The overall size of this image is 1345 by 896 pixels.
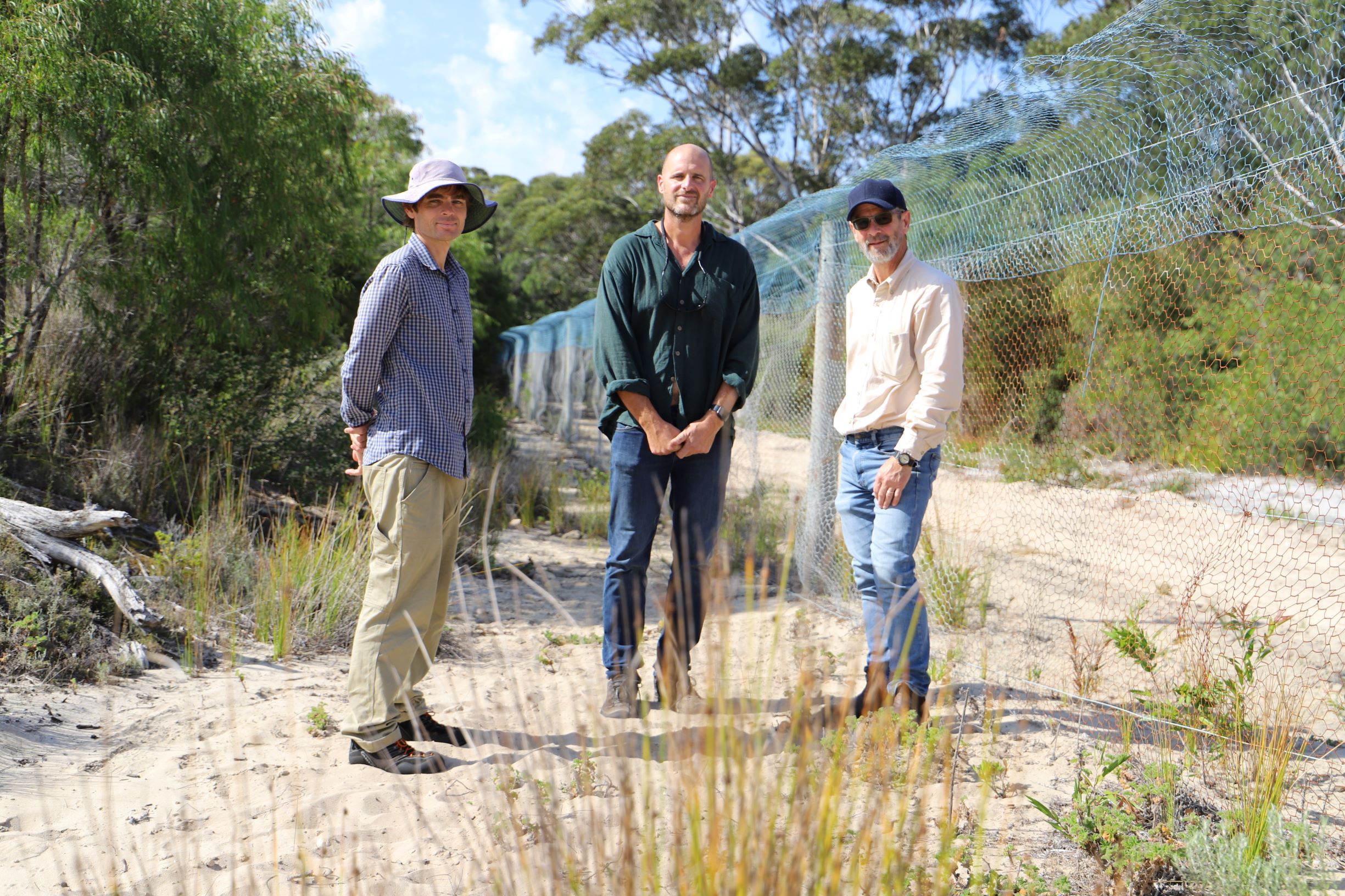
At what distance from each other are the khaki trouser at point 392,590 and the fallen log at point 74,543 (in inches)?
61.0

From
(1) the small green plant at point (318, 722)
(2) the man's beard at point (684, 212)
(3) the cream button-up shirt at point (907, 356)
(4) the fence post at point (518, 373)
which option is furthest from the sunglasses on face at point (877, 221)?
(4) the fence post at point (518, 373)

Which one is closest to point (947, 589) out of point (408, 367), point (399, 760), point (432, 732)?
point (432, 732)

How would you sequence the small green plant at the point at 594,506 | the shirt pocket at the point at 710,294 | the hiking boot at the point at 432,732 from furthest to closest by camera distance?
the small green plant at the point at 594,506, the shirt pocket at the point at 710,294, the hiking boot at the point at 432,732

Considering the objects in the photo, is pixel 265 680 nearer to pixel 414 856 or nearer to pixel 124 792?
pixel 124 792

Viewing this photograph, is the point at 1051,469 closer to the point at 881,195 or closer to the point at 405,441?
the point at 881,195

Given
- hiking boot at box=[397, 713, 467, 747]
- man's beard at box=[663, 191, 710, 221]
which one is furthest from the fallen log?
man's beard at box=[663, 191, 710, 221]

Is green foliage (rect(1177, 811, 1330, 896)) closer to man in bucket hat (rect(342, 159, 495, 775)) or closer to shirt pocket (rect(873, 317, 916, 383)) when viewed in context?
shirt pocket (rect(873, 317, 916, 383))

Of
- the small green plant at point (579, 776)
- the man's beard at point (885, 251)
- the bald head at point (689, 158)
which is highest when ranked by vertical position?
the bald head at point (689, 158)

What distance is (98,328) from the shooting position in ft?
19.0

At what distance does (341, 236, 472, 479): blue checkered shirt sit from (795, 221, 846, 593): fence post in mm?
2421

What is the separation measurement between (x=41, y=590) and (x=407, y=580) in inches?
76.0

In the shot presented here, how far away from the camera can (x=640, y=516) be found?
3.26 meters

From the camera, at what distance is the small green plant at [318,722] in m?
3.19

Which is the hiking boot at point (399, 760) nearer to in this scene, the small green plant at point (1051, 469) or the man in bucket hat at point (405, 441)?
the man in bucket hat at point (405, 441)
